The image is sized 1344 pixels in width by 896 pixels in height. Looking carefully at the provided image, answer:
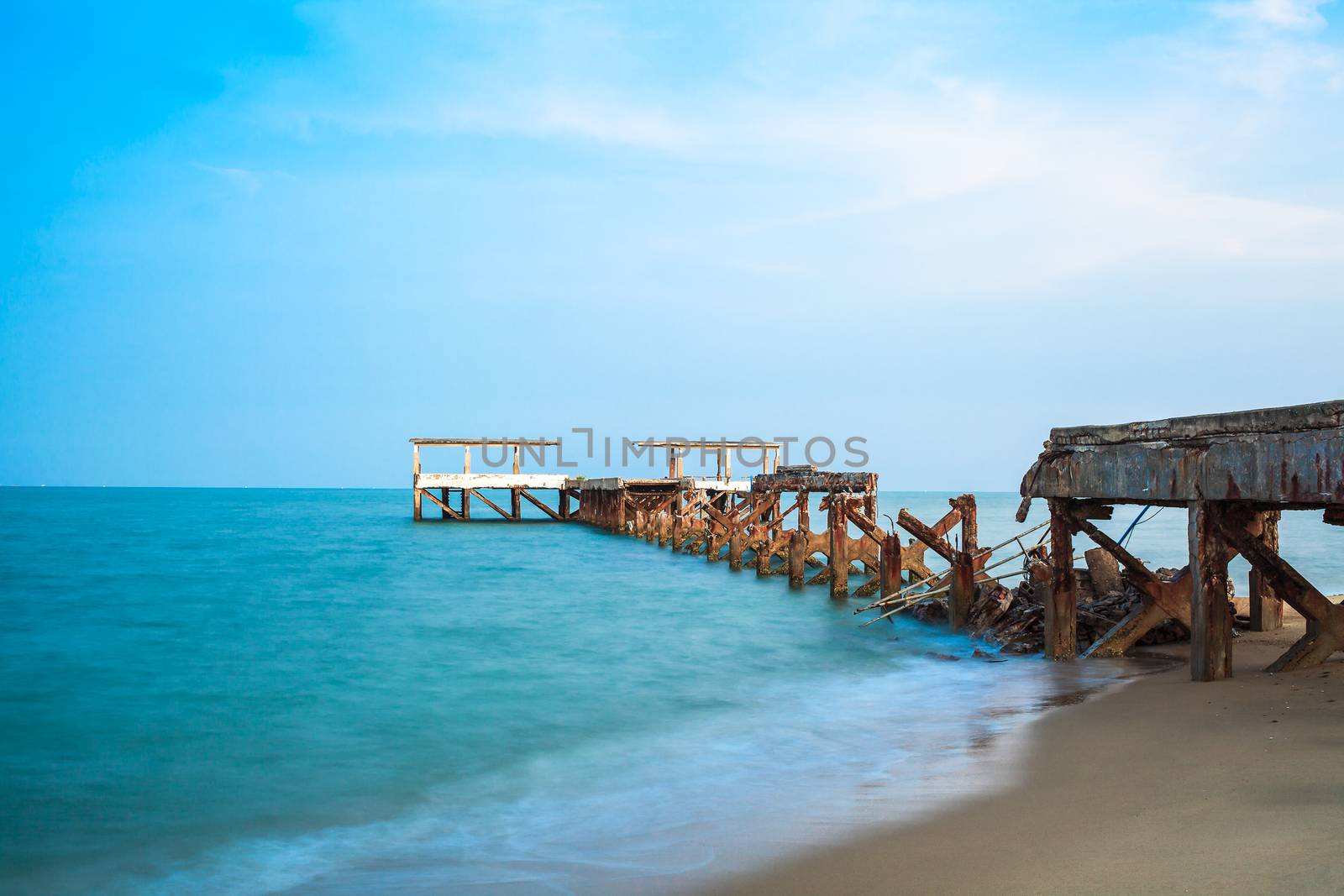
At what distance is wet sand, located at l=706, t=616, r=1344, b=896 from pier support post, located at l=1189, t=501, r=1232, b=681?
608mm

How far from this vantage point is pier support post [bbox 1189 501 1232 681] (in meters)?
7.34

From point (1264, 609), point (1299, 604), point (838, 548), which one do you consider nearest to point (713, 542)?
point (838, 548)

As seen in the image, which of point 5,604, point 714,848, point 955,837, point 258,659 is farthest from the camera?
point 5,604

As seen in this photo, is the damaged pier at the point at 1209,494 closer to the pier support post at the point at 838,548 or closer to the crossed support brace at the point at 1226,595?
the crossed support brace at the point at 1226,595

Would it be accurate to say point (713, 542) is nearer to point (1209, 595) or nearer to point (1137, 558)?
point (1137, 558)

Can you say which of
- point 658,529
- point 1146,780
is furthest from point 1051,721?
point 658,529

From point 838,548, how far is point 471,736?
10.7m

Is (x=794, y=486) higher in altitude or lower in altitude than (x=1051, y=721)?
higher

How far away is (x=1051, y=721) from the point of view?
739 cm

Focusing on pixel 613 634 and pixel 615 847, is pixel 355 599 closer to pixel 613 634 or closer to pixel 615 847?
pixel 613 634

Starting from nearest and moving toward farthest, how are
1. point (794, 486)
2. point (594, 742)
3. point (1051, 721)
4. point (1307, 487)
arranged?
point (1307, 487) < point (1051, 721) < point (594, 742) < point (794, 486)

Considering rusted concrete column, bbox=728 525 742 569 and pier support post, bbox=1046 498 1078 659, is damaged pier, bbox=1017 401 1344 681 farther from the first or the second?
rusted concrete column, bbox=728 525 742 569

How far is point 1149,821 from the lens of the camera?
15.2 ft

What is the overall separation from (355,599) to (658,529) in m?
15.0
